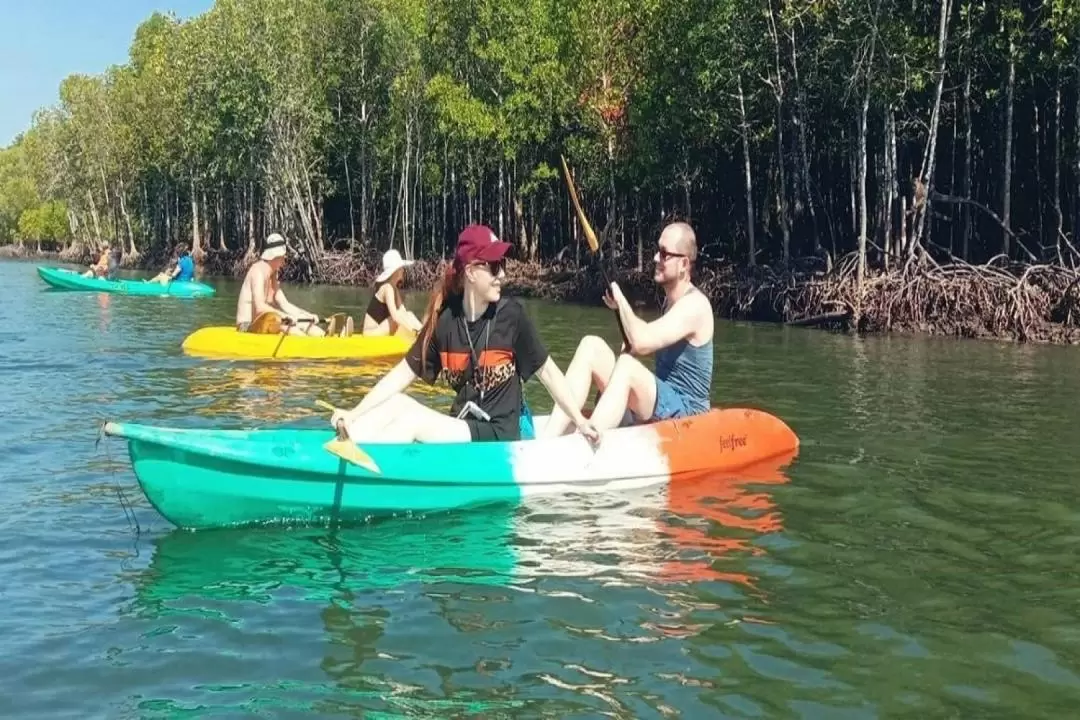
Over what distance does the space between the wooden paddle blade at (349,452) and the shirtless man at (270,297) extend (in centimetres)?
794

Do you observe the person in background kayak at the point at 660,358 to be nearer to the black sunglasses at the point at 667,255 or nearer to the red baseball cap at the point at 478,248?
the black sunglasses at the point at 667,255

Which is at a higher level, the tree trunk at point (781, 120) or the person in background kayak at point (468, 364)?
the tree trunk at point (781, 120)

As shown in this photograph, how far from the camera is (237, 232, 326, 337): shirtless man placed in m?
13.7

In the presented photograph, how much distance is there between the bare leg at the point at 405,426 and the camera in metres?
6.33

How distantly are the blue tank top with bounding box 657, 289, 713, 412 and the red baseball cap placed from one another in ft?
6.24

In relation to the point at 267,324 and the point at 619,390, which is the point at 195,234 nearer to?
the point at 267,324

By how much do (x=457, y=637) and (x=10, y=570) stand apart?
7.57 ft

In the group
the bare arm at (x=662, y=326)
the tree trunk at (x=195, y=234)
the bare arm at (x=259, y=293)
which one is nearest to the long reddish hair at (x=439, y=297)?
the bare arm at (x=662, y=326)

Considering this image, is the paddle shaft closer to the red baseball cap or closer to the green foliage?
the red baseball cap

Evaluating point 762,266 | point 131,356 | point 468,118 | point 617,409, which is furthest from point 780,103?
point 617,409

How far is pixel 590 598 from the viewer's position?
518cm

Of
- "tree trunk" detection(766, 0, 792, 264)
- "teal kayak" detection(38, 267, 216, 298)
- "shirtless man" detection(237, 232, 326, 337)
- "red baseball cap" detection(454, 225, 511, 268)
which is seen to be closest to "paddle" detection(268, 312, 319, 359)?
"shirtless man" detection(237, 232, 326, 337)

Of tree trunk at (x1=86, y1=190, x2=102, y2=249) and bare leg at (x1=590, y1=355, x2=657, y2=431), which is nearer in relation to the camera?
bare leg at (x1=590, y1=355, x2=657, y2=431)

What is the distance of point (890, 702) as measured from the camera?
162 inches
